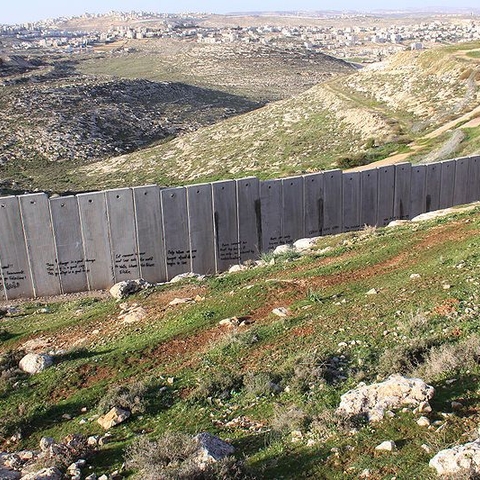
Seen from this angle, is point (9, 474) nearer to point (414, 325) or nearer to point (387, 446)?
point (387, 446)

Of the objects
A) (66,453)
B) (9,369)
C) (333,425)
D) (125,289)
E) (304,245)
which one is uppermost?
(333,425)

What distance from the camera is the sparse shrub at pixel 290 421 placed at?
254 inches

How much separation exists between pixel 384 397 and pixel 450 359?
1227 millimetres

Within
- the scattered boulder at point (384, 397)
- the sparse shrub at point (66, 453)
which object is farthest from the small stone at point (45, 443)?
the scattered boulder at point (384, 397)

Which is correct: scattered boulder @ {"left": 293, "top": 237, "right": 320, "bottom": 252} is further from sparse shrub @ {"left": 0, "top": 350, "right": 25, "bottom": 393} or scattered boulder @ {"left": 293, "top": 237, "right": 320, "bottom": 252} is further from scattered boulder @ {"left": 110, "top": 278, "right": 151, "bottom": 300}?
sparse shrub @ {"left": 0, "top": 350, "right": 25, "bottom": 393}

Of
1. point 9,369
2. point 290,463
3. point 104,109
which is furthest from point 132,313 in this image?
point 104,109

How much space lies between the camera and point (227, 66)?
4166 inches

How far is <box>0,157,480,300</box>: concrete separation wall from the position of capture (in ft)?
51.7

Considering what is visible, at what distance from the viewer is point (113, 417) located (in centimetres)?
745

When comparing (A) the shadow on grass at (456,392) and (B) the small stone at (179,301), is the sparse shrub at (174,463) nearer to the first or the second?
(A) the shadow on grass at (456,392)

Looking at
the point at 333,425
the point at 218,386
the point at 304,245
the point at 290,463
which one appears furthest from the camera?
the point at 304,245

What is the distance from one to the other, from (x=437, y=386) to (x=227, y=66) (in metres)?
105

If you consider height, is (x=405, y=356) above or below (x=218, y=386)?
above

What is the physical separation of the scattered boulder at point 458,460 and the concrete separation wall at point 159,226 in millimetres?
12138
